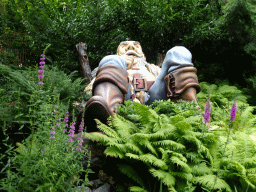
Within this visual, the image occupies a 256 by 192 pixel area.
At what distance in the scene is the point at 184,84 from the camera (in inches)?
147

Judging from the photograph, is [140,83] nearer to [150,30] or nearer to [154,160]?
[154,160]

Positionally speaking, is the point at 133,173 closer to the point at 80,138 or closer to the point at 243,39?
the point at 80,138

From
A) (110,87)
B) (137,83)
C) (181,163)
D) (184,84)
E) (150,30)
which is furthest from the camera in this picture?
(150,30)

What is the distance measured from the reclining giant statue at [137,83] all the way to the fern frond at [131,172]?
0.70 metres

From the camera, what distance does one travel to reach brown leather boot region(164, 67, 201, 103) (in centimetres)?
375

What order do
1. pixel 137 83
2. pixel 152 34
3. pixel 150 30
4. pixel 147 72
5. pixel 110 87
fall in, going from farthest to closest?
pixel 152 34
pixel 150 30
pixel 147 72
pixel 137 83
pixel 110 87

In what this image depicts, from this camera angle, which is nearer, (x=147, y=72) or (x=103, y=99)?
(x=103, y=99)

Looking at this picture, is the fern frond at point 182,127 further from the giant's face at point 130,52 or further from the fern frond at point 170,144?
the giant's face at point 130,52

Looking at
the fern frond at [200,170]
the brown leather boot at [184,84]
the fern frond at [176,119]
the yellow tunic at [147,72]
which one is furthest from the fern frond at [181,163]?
the yellow tunic at [147,72]

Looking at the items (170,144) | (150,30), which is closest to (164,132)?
(170,144)

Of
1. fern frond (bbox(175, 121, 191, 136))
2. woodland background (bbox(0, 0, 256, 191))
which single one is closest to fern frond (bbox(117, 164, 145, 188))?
fern frond (bbox(175, 121, 191, 136))

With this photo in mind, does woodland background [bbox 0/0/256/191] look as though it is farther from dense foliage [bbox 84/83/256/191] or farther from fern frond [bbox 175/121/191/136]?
fern frond [bbox 175/121/191/136]

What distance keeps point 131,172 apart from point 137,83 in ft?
6.53

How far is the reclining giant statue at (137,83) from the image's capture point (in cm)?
307
